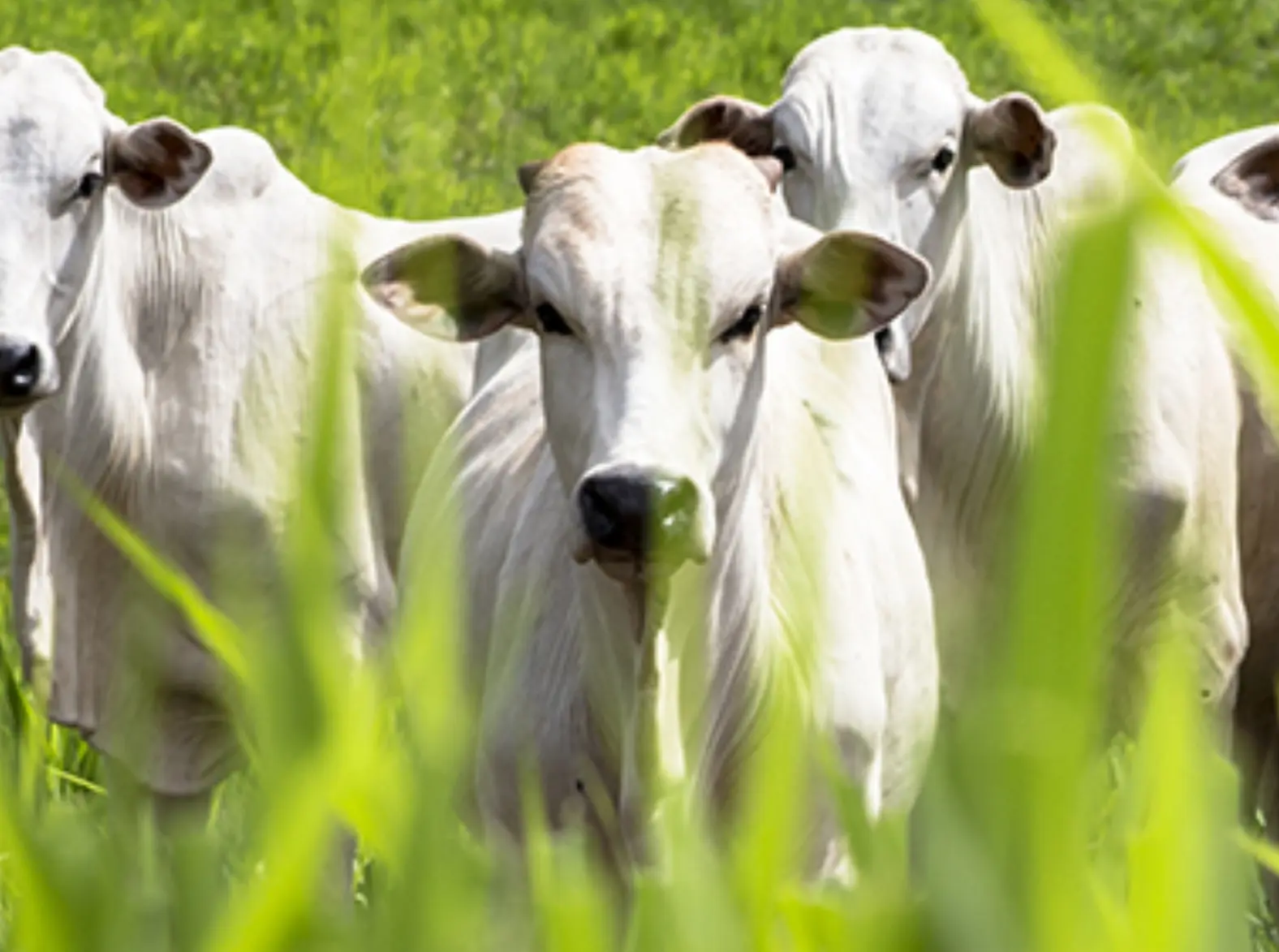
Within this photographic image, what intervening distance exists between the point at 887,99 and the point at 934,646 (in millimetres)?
1676

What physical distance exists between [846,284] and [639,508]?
89 cm

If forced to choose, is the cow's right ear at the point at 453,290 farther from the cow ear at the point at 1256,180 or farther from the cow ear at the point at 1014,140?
the cow ear at the point at 1256,180

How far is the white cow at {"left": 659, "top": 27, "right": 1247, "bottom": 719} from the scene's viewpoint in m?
5.90

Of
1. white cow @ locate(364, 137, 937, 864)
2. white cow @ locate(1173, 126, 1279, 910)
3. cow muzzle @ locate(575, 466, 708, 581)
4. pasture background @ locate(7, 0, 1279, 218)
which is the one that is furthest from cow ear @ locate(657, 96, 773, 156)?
pasture background @ locate(7, 0, 1279, 218)

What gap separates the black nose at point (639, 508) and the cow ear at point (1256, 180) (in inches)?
107

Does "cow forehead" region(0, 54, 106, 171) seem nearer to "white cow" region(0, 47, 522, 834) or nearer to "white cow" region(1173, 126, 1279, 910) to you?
"white cow" region(0, 47, 522, 834)

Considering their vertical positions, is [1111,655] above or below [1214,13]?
below

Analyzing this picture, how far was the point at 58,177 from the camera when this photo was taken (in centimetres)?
620

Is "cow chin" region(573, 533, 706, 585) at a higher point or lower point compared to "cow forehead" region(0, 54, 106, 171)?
lower

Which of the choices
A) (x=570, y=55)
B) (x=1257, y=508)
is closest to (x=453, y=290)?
(x=1257, y=508)

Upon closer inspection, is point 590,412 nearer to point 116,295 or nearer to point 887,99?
point 887,99

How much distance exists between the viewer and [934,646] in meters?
4.77

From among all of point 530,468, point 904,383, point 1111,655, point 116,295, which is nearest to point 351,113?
point 530,468

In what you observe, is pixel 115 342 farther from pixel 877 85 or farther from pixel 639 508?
pixel 639 508
